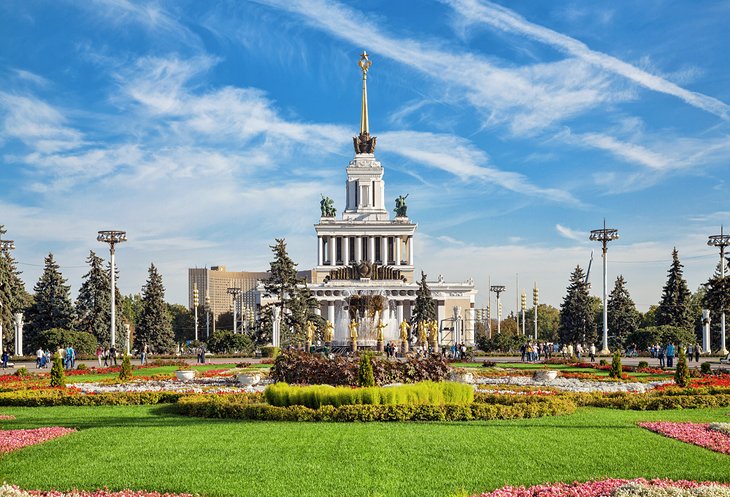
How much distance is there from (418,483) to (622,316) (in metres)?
57.1

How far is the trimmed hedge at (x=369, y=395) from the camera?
14336 millimetres

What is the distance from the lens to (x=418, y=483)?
29.1 ft

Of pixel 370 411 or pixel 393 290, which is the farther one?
pixel 393 290

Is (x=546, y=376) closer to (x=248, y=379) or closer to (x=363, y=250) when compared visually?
(x=248, y=379)

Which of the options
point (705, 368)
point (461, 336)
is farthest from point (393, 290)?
point (705, 368)

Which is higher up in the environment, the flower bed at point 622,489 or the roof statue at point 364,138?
the roof statue at point 364,138

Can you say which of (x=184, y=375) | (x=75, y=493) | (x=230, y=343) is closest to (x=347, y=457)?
(x=75, y=493)

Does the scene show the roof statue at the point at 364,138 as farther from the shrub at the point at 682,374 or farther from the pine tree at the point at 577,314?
the shrub at the point at 682,374

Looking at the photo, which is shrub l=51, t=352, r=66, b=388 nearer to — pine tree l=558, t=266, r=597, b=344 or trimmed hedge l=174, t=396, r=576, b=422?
trimmed hedge l=174, t=396, r=576, b=422

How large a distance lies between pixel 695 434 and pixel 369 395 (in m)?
5.40

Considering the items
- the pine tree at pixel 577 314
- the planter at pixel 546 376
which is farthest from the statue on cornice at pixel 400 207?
the planter at pixel 546 376

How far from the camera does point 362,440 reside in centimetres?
1152

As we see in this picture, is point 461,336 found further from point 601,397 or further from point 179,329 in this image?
point 601,397

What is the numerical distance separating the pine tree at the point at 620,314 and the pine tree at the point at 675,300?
396 cm
